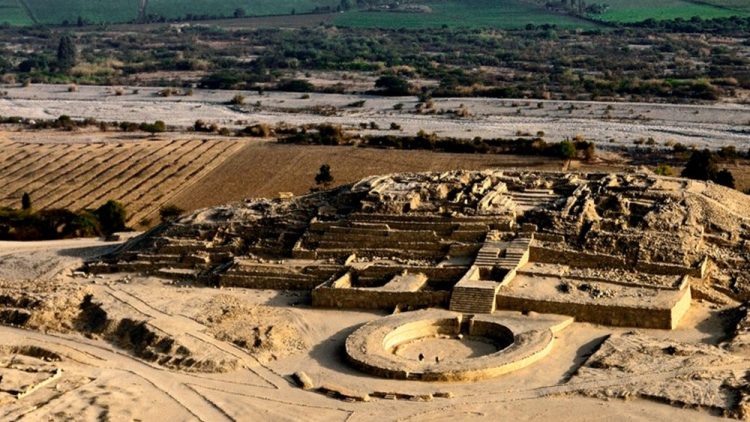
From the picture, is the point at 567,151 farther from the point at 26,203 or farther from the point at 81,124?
the point at 81,124

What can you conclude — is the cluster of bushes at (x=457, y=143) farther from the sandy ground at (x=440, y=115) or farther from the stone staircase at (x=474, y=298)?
the stone staircase at (x=474, y=298)

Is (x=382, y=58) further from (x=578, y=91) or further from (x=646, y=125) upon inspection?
(x=646, y=125)

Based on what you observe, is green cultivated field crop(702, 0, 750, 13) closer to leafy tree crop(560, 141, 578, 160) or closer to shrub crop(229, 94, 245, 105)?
shrub crop(229, 94, 245, 105)

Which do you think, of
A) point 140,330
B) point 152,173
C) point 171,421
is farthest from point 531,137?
point 171,421

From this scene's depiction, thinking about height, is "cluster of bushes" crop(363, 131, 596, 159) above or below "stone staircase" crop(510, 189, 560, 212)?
below

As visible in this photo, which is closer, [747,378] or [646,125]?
[747,378]

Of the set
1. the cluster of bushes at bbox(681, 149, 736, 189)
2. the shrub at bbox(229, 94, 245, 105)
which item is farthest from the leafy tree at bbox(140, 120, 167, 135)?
the cluster of bushes at bbox(681, 149, 736, 189)

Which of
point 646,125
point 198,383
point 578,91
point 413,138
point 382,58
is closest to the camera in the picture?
point 198,383
